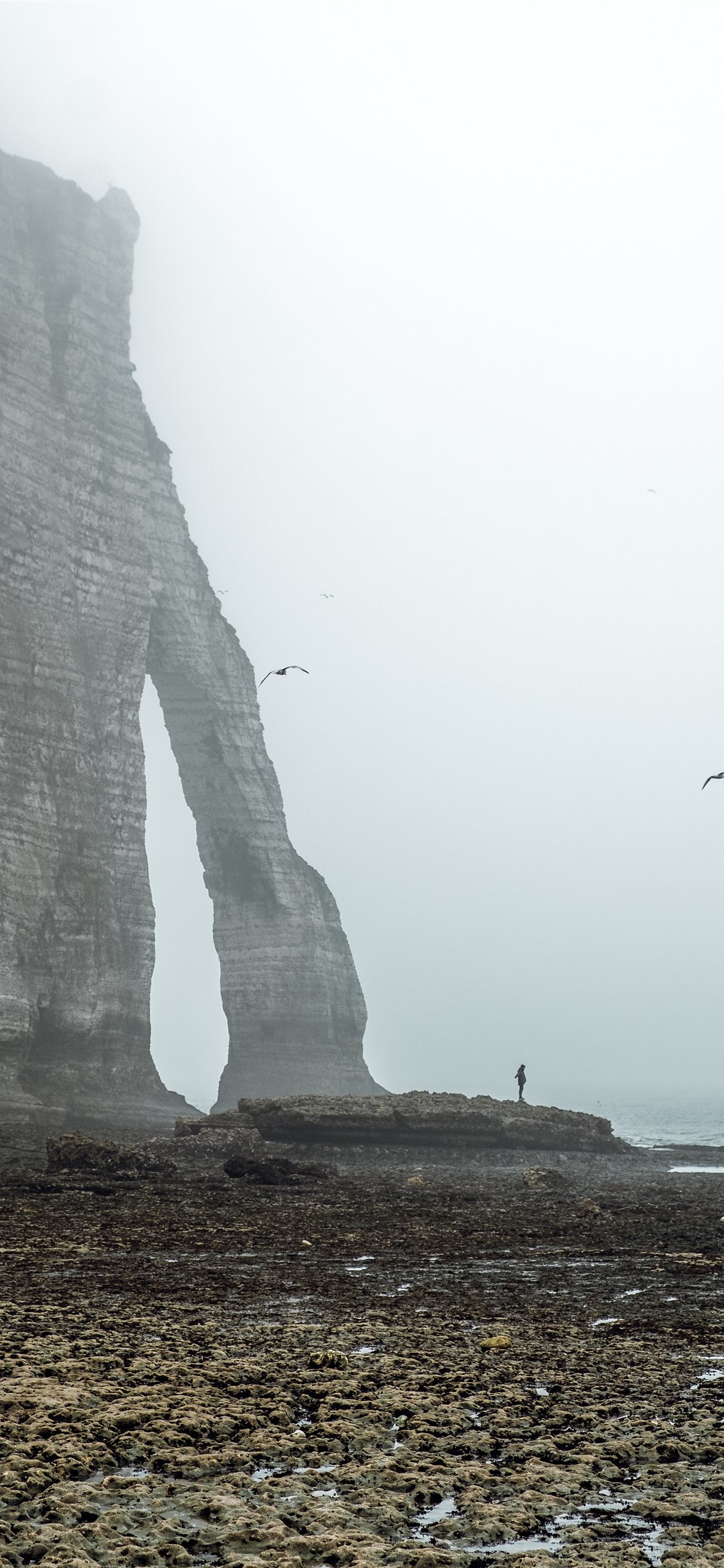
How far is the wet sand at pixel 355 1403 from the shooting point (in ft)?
16.8

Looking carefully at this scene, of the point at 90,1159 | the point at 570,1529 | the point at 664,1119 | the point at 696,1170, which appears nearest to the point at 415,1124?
the point at 696,1170

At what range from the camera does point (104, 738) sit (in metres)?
53.8

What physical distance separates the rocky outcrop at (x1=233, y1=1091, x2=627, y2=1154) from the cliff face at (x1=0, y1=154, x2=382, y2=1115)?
9.23 m

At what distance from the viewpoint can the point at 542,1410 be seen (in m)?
7.11

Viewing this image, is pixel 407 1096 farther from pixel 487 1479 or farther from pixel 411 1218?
pixel 487 1479

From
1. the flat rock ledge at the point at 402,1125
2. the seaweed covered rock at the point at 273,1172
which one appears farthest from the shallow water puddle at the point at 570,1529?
the flat rock ledge at the point at 402,1125

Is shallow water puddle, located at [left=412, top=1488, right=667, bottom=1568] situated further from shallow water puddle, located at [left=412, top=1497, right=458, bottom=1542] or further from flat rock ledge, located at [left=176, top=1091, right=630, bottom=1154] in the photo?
flat rock ledge, located at [left=176, top=1091, right=630, bottom=1154]

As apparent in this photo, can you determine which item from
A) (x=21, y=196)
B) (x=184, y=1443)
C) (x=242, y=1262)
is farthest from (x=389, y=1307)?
(x=21, y=196)

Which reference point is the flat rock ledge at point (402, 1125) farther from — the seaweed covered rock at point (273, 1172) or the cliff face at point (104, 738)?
the cliff face at point (104, 738)

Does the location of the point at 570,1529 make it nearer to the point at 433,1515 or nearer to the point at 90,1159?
the point at 433,1515

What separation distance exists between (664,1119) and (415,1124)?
201 ft

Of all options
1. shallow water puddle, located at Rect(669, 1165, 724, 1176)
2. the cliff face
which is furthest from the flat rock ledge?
the cliff face

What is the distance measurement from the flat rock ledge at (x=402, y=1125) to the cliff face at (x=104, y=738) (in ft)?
29.1

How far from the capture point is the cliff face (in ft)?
156
